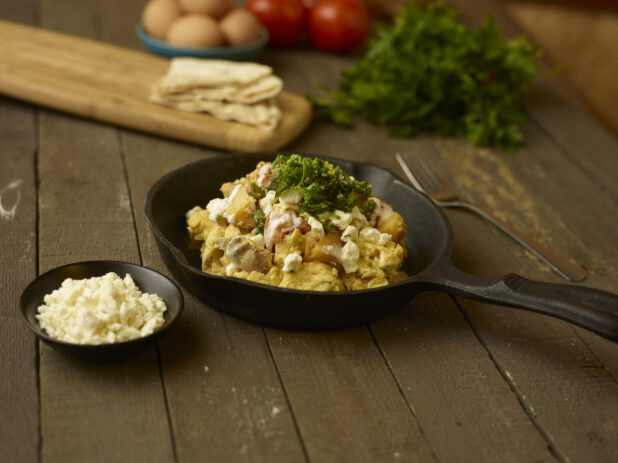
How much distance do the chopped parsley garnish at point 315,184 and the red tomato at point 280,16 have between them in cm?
176

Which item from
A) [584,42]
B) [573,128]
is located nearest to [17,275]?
[573,128]

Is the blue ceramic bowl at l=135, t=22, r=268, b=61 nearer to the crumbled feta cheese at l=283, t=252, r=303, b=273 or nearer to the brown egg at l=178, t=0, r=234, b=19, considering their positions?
the brown egg at l=178, t=0, r=234, b=19

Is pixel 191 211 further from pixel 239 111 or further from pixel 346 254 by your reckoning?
pixel 239 111

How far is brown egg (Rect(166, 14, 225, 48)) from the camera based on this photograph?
280 cm

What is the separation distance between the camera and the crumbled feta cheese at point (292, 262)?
4.89 feet

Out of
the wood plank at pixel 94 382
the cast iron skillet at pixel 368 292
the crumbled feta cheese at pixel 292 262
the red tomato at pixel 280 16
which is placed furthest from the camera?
the red tomato at pixel 280 16

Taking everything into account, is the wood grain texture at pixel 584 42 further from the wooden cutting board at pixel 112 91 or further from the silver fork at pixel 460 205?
the wooden cutting board at pixel 112 91

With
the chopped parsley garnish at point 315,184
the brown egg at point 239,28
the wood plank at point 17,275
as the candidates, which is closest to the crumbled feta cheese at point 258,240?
the chopped parsley garnish at point 315,184

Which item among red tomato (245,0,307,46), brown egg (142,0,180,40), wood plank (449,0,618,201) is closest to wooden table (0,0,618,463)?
wood plank (449,0,618,201)

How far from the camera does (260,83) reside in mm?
2488

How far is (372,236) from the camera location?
162 centimetres

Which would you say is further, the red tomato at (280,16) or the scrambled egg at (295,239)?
A: the red tomato at (280,16)

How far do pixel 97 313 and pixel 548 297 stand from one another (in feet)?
2.89

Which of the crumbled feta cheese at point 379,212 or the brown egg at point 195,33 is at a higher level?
the crumbled feta cheese at point 379,212
